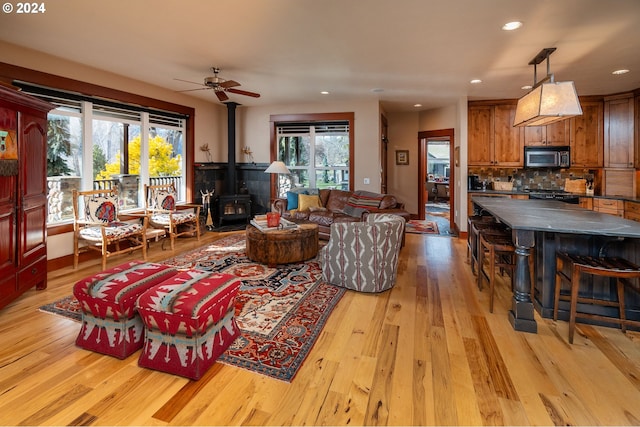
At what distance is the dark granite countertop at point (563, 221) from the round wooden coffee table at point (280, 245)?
2.24 metres

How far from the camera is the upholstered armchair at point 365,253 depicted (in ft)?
11.4

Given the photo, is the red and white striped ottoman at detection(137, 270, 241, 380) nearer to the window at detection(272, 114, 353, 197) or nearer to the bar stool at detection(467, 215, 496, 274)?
the bar stool at detection(467, 215, 496, 274)

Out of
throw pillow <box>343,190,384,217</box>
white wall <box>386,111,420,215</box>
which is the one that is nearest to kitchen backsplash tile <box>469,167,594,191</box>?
white wall <box>386,111,420,215</box>

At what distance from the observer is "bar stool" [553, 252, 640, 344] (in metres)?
2.29

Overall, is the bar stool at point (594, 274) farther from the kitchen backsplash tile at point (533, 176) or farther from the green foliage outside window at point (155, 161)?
the green foliage outside window at point (155, 161)

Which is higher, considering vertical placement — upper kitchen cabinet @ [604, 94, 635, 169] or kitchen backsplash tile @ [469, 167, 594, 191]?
upper kitchen cabinet @ [604, 94, 635, 169]

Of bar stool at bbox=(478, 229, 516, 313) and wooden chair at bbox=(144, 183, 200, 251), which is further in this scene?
wooden chair at bbox=(144, 183, 200, 251)

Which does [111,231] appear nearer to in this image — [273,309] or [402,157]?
[273,309]

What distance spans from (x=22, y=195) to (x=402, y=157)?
289 inches

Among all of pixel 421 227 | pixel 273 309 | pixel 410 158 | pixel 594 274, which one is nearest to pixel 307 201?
pixel 421 227

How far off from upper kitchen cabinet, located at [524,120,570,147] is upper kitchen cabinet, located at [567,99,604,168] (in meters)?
0.10

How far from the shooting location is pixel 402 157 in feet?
28.1

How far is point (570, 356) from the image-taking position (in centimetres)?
234

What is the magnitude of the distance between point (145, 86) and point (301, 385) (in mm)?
5550
